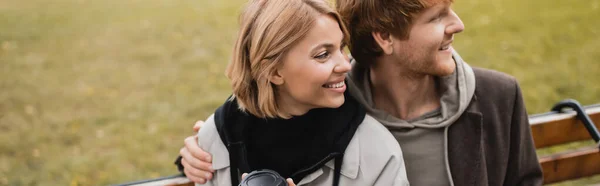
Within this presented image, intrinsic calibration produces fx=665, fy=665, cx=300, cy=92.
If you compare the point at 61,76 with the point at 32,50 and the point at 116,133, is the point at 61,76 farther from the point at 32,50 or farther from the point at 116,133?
the point at 116,133

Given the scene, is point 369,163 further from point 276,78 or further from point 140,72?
point 140,72

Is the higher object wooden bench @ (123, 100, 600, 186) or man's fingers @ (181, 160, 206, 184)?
man's fingers @ (181, 160, 206, 184)

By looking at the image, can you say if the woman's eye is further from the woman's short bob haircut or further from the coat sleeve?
the coat sleeve

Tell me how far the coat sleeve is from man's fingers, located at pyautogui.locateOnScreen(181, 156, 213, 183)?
43.9 inches

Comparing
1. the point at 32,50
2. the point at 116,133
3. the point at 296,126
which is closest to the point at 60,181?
the point at 116,133

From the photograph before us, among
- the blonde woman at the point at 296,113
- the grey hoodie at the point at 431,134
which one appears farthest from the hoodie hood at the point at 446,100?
the blonde woman at the point at 296,113

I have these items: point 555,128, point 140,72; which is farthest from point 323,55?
point 140,72

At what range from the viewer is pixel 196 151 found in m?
2.39

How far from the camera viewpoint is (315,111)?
88.9 inches

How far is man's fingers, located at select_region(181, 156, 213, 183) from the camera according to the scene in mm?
2379

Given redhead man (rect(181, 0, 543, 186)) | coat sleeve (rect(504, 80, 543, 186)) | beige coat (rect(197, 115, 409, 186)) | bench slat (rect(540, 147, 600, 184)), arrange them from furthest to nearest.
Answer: bench slat (rect(540, 147, 600, 184)) → coat sleeve (rect(504, 80, 543, 186)) → redhead man (rect(181, 0, 543, 186)) → beige coat (rect(197, 115, 409, 186))

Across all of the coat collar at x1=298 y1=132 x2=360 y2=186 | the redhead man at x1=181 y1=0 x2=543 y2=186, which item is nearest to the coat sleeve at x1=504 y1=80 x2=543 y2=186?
the redhead man at x1=181 y1=0 x2=543 y2=186

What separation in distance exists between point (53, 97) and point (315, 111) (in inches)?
196

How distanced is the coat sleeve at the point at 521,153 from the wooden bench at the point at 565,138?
340mm
